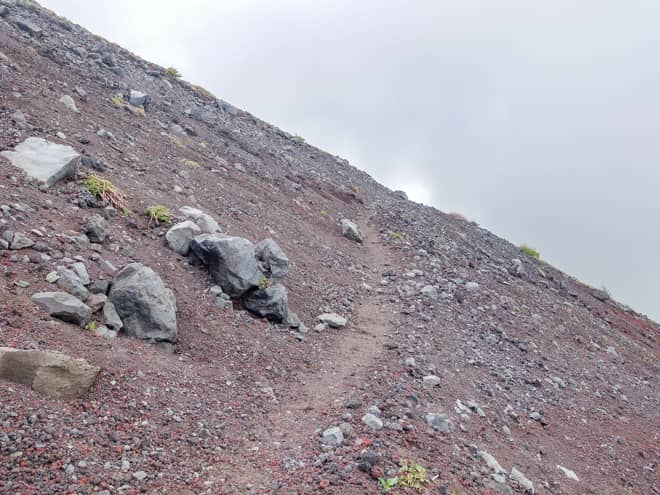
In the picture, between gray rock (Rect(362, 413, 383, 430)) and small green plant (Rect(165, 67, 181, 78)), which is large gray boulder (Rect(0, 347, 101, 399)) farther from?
small green plant (Rect(165, 67, 181, 78))

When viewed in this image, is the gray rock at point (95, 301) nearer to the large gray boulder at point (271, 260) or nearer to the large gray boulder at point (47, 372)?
the large gray boulder at point (47, 372)

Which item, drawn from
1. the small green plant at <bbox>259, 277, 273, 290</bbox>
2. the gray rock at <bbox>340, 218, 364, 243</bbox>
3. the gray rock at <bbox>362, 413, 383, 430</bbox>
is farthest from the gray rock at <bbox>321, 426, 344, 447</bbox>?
the gray rock at <bbox>340, 218, 364, 243</bbox>

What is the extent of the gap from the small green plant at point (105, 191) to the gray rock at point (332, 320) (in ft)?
15.5

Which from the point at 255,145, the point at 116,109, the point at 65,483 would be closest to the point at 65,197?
the point at 65,483

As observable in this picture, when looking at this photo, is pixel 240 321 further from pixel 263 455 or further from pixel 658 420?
pixel 658 420

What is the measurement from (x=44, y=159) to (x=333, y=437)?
730 cm

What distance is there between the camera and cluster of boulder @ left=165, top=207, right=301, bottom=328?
8.94m

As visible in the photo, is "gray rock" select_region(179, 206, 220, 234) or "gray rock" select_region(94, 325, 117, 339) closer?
"gray rock" select_region(94, 325, 117, 339)

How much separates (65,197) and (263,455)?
5868mm

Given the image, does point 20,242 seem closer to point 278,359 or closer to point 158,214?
point 158,214

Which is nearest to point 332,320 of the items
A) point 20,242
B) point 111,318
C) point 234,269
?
point 234,269

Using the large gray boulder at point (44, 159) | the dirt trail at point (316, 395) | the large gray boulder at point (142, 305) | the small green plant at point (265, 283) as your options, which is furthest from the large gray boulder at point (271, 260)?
the large gray boulder at point (44, 159)

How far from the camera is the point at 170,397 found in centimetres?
607

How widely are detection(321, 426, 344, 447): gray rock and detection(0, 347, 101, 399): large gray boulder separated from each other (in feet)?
9.71
